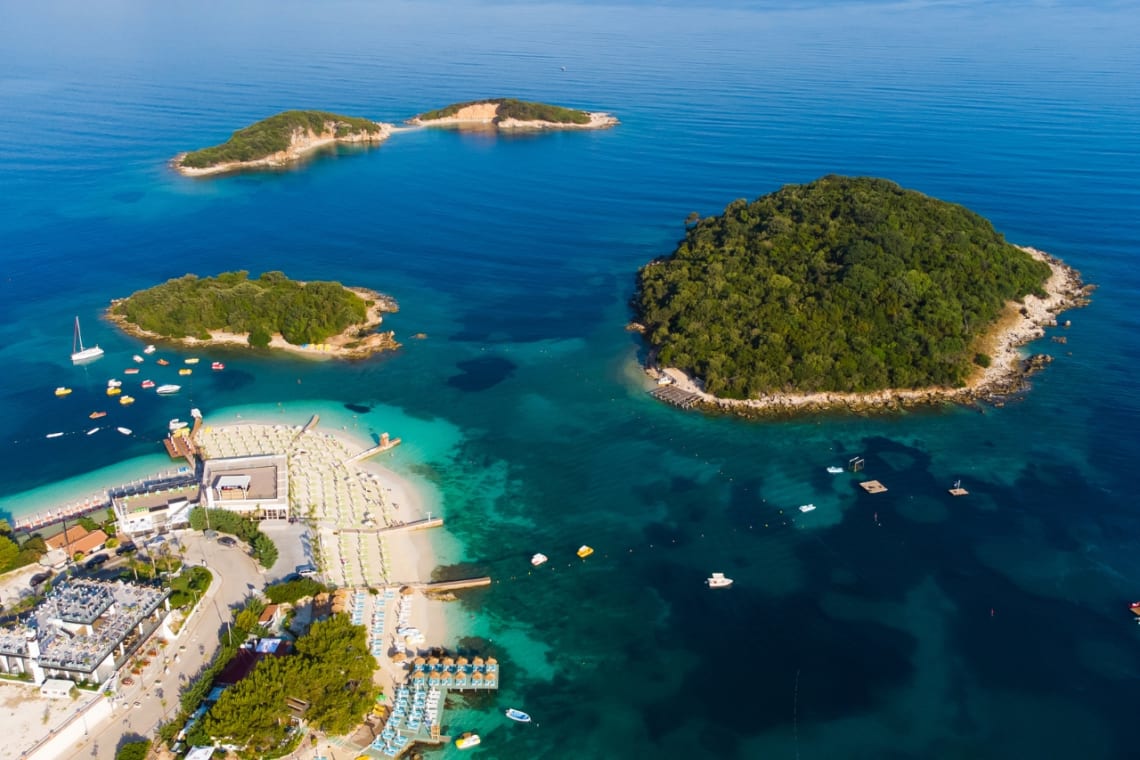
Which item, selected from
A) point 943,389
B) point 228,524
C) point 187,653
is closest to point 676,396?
point 943,389

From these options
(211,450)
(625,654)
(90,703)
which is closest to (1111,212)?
(625,654)

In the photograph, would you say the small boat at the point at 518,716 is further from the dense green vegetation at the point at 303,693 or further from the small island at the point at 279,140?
the small island at the point at 279,140

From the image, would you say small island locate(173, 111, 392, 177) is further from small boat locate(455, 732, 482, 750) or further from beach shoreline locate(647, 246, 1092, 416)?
small boat locate(455, 732, 482, 750)

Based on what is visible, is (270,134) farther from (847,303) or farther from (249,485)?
(847,303)

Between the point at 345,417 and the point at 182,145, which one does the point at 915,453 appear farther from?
the point at 182,145

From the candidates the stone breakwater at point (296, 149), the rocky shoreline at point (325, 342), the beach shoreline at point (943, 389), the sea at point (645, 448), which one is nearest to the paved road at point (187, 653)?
the sea at point (645, 448)

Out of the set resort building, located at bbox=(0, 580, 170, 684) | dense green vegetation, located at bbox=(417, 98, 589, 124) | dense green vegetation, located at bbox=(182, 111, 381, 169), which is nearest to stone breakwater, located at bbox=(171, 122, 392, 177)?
dense green vegetation, located at bbox=(182, 111, 381, 169)
